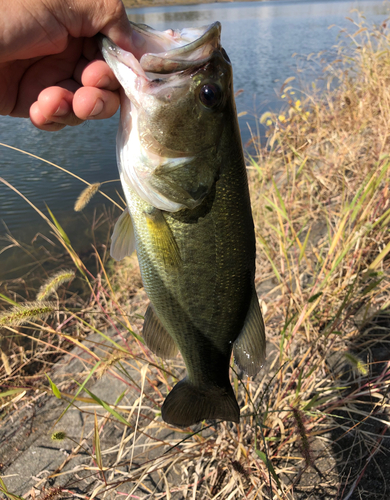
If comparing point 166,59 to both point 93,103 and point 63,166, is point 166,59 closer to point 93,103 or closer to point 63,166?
point 93,103

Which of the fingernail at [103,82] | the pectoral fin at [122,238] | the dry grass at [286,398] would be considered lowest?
the dry grass at [286,398]

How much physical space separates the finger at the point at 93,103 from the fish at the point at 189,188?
0.68ft

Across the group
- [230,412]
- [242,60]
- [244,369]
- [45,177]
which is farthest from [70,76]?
[242,60]

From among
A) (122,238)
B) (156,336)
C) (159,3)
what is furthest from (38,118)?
(159,3)

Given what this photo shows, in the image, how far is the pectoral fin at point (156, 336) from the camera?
193cm

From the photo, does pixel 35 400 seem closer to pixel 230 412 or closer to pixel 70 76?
pixel 230 412

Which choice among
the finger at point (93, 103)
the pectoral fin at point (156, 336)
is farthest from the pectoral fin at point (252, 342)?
the finger at point (93, 103)

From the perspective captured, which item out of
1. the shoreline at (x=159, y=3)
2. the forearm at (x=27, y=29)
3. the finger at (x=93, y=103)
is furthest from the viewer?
the shoreline at (x=159, y=3)

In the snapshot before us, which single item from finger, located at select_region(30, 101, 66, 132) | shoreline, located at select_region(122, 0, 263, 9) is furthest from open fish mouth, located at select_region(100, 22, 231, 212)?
shoreline, located at select_region(122, 0, 263, 9)

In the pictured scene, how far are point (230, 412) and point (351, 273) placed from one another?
1919mm

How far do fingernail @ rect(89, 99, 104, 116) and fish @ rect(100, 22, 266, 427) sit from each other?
0.20m

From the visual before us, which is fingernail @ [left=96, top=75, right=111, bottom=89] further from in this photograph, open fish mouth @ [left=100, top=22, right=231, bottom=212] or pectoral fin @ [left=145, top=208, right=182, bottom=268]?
pectoral fin @ [left=145, top=208, right=182, bottom=268]

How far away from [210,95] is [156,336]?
1.21 metres

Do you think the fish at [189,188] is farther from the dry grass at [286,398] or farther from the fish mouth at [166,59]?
the dry grass at [286,398]
